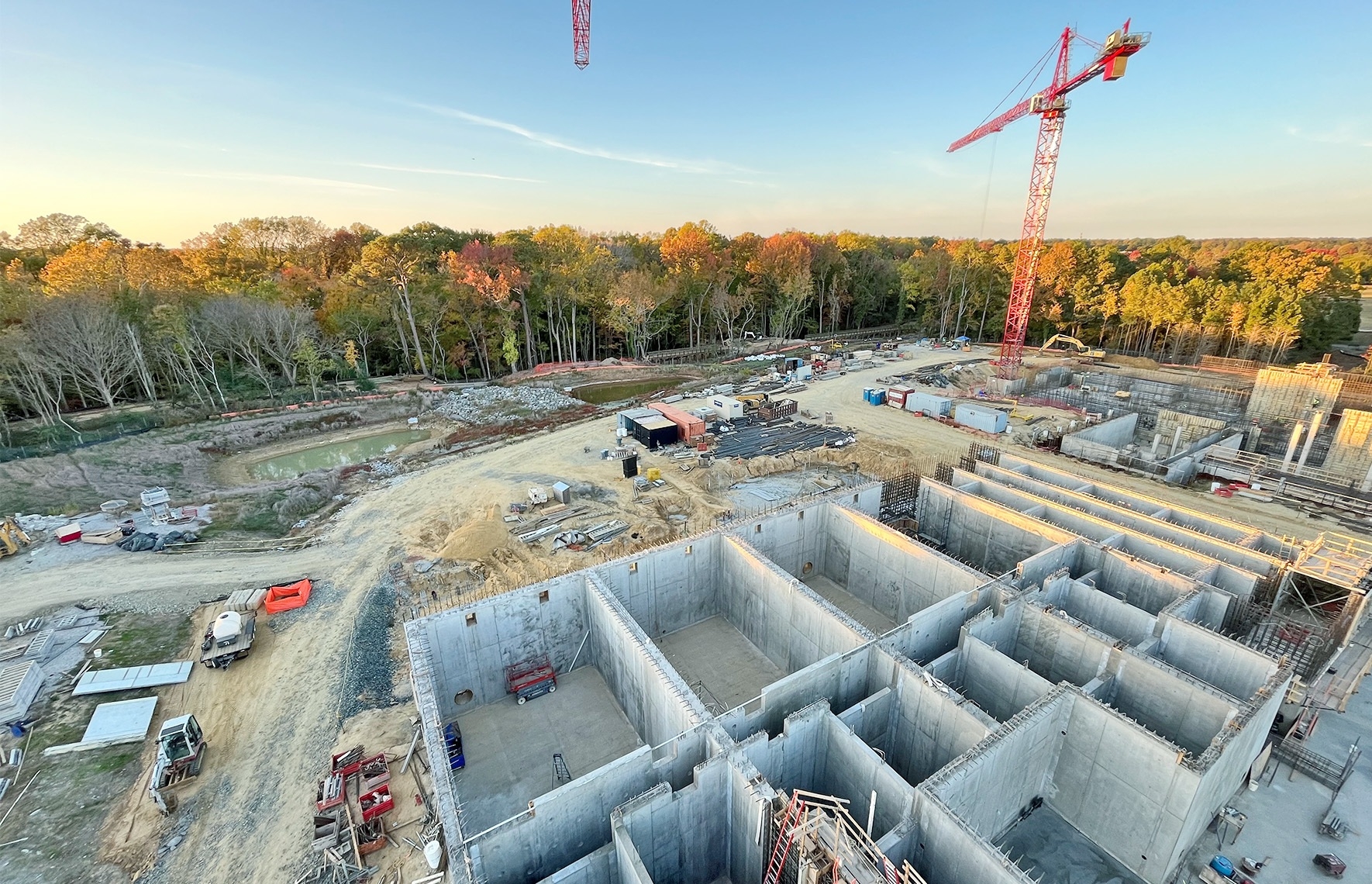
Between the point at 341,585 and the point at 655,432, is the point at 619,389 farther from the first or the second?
the point at 341,585

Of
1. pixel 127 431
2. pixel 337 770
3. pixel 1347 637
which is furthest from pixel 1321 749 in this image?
pixel 127 431

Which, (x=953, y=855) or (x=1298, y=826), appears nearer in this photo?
(x=953, y=855)

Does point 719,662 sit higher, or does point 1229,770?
point 1229,770

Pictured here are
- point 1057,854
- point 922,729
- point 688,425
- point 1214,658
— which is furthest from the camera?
point 688,425

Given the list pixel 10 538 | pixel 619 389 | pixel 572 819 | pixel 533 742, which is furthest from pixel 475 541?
pixel 619 389

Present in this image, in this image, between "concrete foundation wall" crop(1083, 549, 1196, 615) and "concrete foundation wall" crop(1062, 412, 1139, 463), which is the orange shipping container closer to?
"concrete foundation wall" crop(1083, 549, 1196, 615)

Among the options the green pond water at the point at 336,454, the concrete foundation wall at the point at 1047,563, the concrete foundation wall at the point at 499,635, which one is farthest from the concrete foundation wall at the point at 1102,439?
the green pond water at the point at 336,454

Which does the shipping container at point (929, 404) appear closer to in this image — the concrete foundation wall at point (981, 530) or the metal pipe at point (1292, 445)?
the metal pipe at point (1292, 445)

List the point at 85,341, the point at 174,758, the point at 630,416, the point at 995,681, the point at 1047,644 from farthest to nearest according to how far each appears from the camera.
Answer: the point at 630,416, the point at 85,341, the point at 1047,644, the point at 995,681, the point at 174,758
